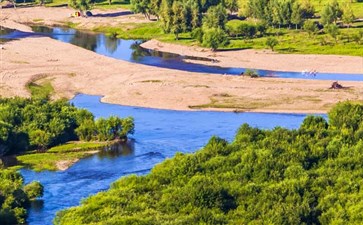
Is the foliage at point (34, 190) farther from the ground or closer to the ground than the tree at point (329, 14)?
closer to the ground

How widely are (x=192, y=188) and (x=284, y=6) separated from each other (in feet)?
306

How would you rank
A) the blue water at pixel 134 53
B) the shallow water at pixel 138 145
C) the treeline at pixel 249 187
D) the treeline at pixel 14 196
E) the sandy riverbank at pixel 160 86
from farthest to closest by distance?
the blue water at pixel 134 53, the sandy riverbank at pixel 160 86, the shallow water at pixel 138 145, the treeline at pixel 14 196, the treeline at pixel 249 187

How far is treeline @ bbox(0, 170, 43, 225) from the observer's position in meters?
58.1

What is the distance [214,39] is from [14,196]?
75.8m

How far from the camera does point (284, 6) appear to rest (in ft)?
473

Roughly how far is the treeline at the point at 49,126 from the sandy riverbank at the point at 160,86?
14161 mm

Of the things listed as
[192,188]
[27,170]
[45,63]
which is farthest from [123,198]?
[45,63]

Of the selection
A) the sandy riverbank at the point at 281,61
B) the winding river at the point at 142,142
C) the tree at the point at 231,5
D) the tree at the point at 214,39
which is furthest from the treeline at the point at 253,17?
the winding river at the point at 142,142

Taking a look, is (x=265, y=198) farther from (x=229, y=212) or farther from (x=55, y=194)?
(x=55, y=194)

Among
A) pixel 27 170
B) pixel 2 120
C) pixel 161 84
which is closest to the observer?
pixel 27 170

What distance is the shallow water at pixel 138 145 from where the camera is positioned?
67.1 metres

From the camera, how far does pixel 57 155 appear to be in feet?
260

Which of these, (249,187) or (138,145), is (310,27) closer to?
(138,145)

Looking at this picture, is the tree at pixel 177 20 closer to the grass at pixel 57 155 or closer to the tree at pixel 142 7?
the tree at pixel 142 7
